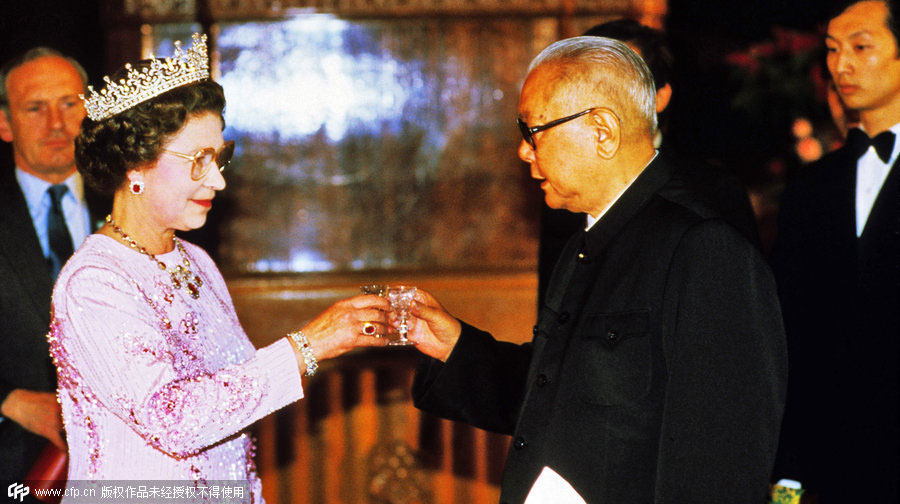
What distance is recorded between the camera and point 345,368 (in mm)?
4043

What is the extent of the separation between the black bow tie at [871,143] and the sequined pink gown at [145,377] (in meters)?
1.89

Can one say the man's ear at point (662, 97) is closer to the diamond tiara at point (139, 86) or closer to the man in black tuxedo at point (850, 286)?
the man in black tuxedo at point (850, 286)

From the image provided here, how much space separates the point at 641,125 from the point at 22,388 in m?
2.17

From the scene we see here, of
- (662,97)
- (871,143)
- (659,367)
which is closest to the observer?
(659,367)

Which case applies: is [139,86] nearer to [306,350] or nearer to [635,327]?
[306,350]

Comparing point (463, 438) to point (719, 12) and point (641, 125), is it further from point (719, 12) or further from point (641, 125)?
point (719, 12)

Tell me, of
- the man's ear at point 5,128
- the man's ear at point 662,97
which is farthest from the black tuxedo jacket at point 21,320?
the man's ear at point 662,97

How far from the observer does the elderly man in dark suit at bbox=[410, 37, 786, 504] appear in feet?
5.38

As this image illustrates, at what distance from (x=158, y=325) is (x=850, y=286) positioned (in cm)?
196

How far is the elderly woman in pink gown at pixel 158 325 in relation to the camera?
1.85 meters

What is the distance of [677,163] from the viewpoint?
254 cm

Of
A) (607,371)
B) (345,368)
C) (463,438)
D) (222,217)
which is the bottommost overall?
(463,438)

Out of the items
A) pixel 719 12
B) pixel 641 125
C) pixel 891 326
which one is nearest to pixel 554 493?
pixel 641 125

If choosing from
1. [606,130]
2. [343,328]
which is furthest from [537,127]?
[343,328]
